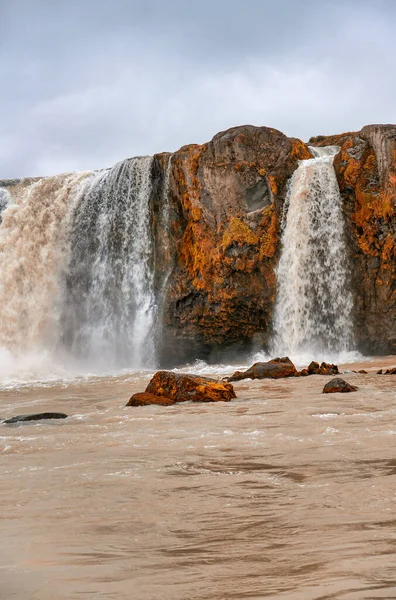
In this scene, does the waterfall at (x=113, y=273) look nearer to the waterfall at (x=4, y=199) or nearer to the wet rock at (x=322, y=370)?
the waterfall at (x=4, y=199)

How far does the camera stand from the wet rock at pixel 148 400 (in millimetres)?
10773

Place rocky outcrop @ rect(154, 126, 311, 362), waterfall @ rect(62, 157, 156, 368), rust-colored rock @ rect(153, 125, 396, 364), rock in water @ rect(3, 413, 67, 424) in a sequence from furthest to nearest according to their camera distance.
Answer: waterfall @ rect(62, 157, 156, 368) → rocky outcrop @ rect(154, 126, 311, 362) → rust-colored rock @ rect(153, 125, 396, 364) → rock in water @ rect(3, 413, 67, 424)

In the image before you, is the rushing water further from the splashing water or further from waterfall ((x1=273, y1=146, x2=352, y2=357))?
the splashing water

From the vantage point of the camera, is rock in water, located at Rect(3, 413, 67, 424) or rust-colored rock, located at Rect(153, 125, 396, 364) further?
rust-colored rock, located at Rect(153, 125, 396, 364)

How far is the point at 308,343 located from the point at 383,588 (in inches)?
812

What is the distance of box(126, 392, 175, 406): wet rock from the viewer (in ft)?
35.3

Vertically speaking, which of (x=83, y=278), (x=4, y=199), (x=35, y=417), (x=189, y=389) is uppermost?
(x=4, y=199)

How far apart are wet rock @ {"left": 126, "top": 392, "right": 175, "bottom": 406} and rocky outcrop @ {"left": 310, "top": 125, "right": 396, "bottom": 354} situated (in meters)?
12.7

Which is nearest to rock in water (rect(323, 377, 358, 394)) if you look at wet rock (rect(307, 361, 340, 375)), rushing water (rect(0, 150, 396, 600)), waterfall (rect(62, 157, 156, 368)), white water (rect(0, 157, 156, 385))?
rushing water (rect(0, 150, 396, 600))

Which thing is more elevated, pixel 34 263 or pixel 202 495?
pixel 34 263

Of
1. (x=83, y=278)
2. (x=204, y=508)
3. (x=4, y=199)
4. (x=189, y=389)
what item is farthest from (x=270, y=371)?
(x=4, y=199)

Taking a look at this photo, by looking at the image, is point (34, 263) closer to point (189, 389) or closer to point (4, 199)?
point (4, 199)

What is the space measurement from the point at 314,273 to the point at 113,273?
791cm

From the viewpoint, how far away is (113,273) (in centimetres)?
2689
